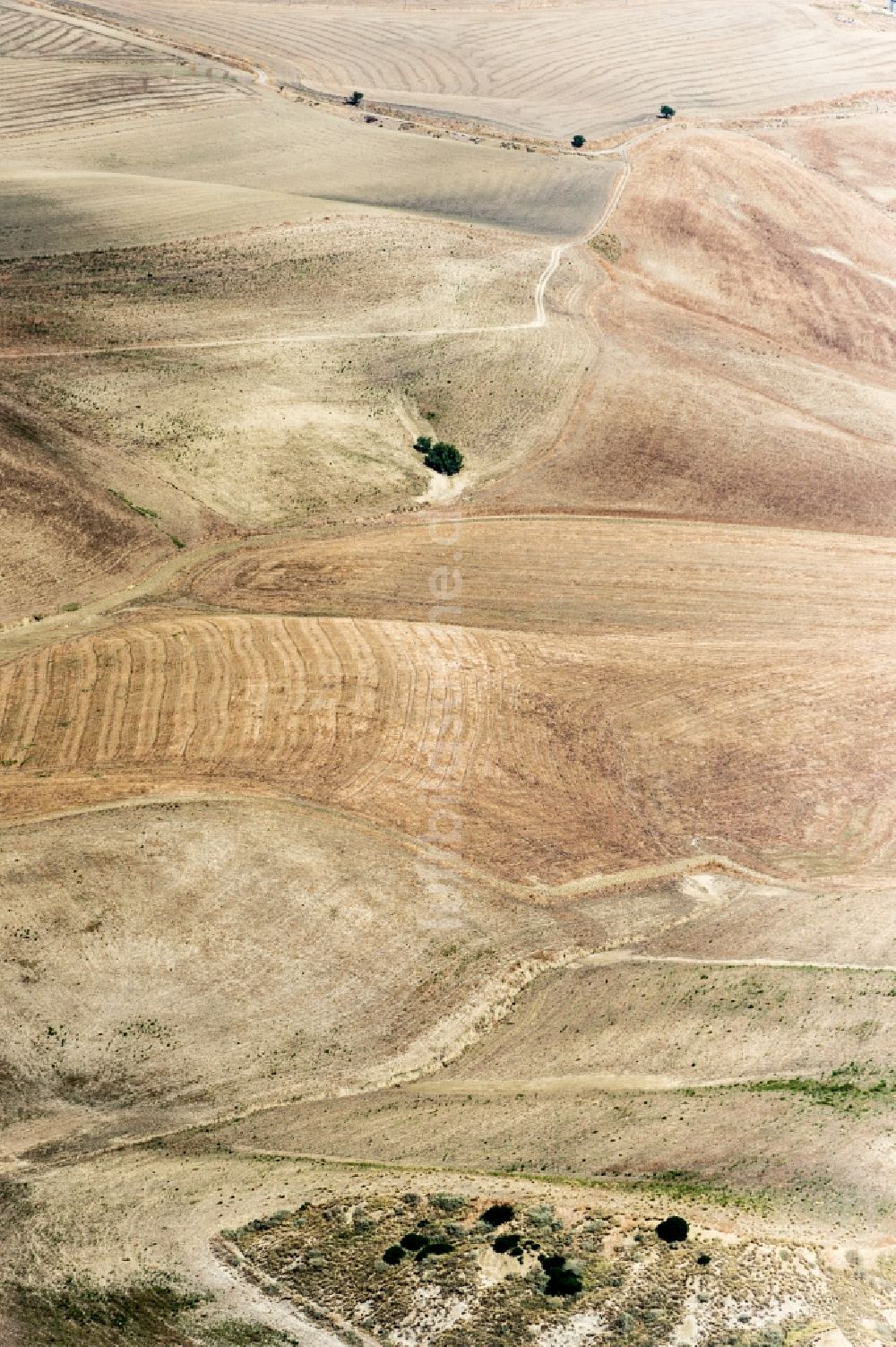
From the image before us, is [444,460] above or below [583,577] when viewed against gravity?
above

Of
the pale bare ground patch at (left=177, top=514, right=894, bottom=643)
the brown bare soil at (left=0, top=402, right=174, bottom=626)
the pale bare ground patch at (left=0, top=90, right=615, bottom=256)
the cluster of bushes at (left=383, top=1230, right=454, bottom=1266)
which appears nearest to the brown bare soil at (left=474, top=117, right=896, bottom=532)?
the pale bare ground patch at (left=177, top=514, right=894, bottom=643)

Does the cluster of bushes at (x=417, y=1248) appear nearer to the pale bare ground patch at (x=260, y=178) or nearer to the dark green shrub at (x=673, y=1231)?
the dark green shrub at (x=673, y=1231)

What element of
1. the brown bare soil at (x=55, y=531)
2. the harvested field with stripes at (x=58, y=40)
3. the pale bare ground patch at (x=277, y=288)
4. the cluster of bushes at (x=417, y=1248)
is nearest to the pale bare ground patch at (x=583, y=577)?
the brown bare soil at (x=55, y=531)

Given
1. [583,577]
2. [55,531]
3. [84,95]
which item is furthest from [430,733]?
[84,95]

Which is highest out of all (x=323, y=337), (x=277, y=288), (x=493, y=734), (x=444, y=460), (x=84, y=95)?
(x=84, y=95)

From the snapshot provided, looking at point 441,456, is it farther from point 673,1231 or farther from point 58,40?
point 58,40


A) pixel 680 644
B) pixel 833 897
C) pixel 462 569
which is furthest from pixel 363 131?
pixel 833 897
